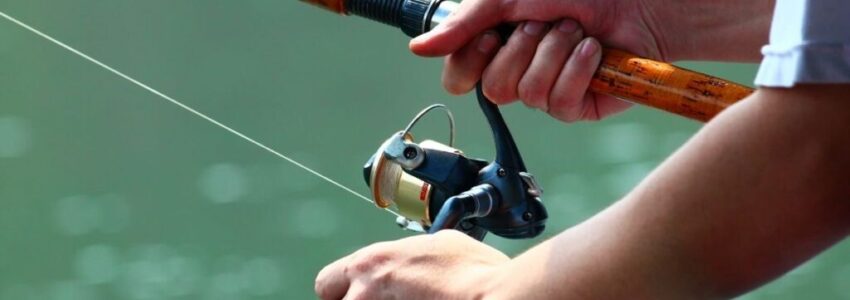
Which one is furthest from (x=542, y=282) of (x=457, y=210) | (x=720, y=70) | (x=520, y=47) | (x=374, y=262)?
(x=720, y=70)

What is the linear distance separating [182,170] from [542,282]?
7.92 ft

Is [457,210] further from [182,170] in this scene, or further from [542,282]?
[182,170]

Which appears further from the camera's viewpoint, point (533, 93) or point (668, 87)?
point (533, 93)

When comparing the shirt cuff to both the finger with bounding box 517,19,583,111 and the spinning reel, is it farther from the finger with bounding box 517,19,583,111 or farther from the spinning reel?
the finger with bounding box 517,19,583,111

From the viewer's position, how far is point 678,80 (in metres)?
1.33

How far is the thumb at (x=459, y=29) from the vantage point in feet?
5.07

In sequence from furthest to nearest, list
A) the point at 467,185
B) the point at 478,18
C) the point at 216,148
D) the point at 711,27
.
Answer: the point at 216,148 → the point at 711,27 → the point at 478,18 → the point at 467,185

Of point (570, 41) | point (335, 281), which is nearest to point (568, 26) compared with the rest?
point (570, 41)

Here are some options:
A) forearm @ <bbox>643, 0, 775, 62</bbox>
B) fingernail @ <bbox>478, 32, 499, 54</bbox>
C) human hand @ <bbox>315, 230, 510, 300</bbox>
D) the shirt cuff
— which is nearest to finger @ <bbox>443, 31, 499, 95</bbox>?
fingernail @ <bbox>478, 32, 499, 54</bbox>

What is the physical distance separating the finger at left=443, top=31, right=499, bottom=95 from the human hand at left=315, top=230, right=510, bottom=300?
0.43 m

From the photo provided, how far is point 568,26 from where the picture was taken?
1640 millimetres

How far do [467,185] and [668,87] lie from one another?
24 cm

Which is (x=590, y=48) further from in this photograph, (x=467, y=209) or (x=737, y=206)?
(x=737, y=206)

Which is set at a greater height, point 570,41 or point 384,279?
point 570,41
